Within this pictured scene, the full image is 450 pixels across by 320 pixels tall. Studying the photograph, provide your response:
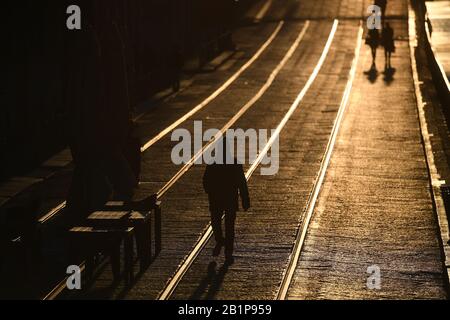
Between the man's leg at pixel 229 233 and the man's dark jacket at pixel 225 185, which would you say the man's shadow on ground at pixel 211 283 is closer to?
the man's leg at pixel 229 233

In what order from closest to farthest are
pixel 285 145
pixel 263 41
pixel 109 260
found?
pixel 109 260 → pixel 285 145 → pixel 263 41

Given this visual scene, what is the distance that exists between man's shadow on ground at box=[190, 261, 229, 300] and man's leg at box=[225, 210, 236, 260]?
212 mm

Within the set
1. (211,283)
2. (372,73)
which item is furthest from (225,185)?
(372,73)

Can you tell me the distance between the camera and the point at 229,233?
744 inches

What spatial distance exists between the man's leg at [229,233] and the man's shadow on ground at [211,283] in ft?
0.69

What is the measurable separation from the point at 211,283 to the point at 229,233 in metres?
1.31

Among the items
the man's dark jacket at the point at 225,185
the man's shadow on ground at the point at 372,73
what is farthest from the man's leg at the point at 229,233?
the man's shadow on ground at the point at 372,73

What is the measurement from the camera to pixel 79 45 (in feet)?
66.1

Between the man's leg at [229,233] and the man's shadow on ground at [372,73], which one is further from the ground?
the man's leg at [229,233]

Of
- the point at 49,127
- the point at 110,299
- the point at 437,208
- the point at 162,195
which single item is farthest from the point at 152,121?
the point at 110,299

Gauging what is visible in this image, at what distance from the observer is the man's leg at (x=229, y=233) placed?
1881 centimetres

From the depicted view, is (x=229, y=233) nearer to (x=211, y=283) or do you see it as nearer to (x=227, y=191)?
(x=227, y=191)

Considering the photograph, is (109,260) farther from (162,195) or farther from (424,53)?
(424,53)
